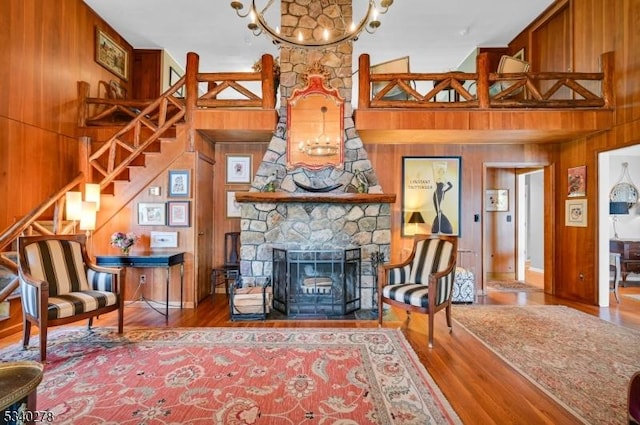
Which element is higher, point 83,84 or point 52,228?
point 83,84

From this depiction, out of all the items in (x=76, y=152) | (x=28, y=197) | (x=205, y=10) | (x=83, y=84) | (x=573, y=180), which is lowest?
(x=28, y=197)

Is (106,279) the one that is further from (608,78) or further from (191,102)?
(608,78)

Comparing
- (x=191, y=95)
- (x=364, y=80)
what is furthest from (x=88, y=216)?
(x=364, y=80)

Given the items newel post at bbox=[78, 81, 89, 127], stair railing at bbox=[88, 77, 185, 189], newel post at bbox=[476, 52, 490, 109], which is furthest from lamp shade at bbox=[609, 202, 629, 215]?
newel post at bbox=[78, 81, 89, 127]

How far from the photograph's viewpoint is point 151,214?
15.5 ft

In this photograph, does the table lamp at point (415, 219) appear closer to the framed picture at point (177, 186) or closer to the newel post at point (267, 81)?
the newel post at point (267, 81)

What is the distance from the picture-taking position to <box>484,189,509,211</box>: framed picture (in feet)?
21.5

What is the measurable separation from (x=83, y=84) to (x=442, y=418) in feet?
21.3

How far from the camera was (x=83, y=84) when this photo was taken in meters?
5.16

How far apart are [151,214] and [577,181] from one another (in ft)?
21.7

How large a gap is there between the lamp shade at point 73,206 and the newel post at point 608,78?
7.30 metres

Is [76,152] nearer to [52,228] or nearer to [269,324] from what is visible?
[52,228]

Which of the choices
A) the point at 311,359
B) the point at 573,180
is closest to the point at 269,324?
the point at 311,359

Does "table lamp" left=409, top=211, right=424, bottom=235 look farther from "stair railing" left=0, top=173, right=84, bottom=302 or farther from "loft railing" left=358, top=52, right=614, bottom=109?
"stair railing" left=0, top=173, right=84, bottom=302
